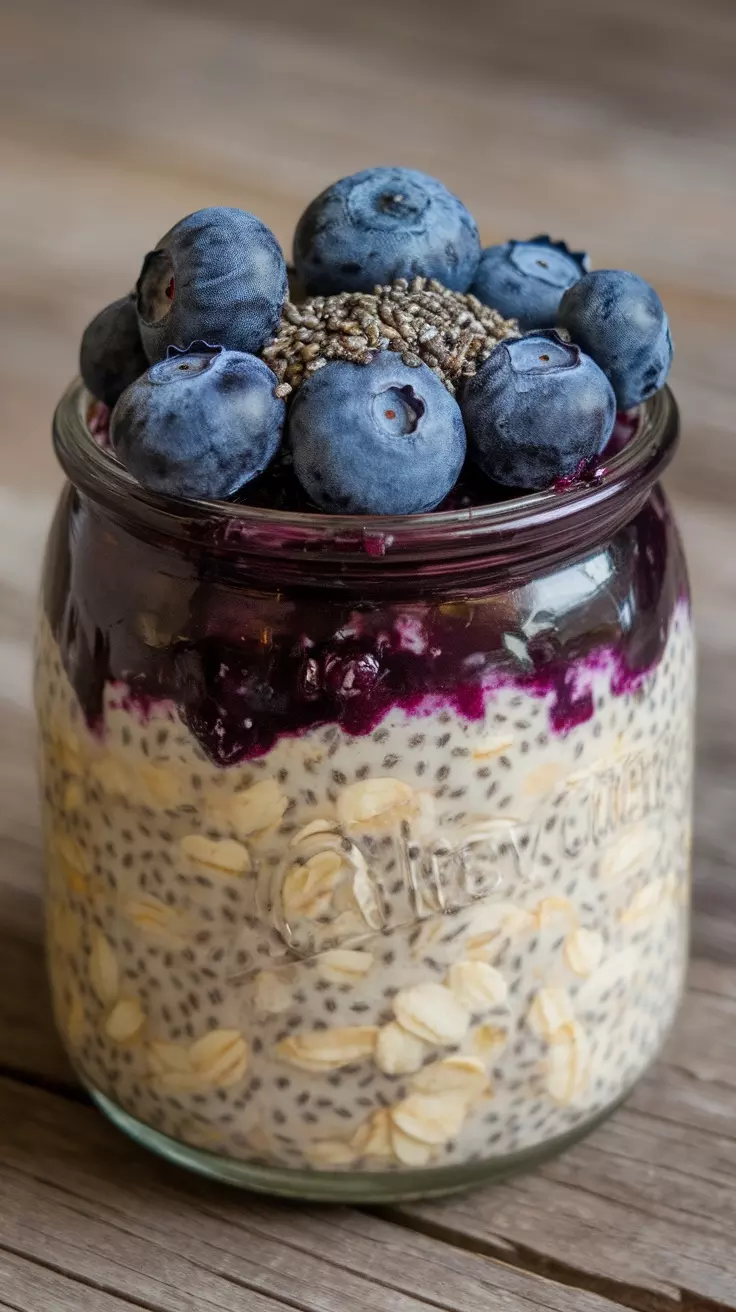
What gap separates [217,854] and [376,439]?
0.18 meters

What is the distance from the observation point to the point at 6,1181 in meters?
0.71

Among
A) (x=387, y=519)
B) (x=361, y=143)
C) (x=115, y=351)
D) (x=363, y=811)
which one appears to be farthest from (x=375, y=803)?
(x=361, y=143)

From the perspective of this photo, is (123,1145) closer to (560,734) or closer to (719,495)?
(560,734)

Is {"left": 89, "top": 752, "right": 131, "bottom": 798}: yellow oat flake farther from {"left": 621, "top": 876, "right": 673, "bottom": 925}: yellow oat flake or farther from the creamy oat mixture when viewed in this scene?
{"left": 621, "top": 876, "right": 673, "bottom": 925}: yellow oat flake

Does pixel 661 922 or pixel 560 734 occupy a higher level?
pixel 560 734

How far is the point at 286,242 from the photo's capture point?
4.86 ft

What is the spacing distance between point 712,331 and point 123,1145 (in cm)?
103

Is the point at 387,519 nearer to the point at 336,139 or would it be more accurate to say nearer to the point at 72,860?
the point at 72,860

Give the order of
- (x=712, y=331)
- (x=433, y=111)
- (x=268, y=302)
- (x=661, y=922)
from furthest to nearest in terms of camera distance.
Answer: (x=433, y=111) → (x=712, y=331) → (x=661, y=922) → (x=268, y=302)

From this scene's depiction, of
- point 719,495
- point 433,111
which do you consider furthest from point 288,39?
point 719,495

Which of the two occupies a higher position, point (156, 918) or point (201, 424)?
point (201, 424)

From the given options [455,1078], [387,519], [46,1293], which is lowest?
[46,1293]

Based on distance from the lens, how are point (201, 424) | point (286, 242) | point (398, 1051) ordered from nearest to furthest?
point (201, 424), point (398, 1051), point (286, 242)

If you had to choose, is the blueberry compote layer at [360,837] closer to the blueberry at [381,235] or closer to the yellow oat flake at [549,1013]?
the yellow oat flake at [549,1013]
